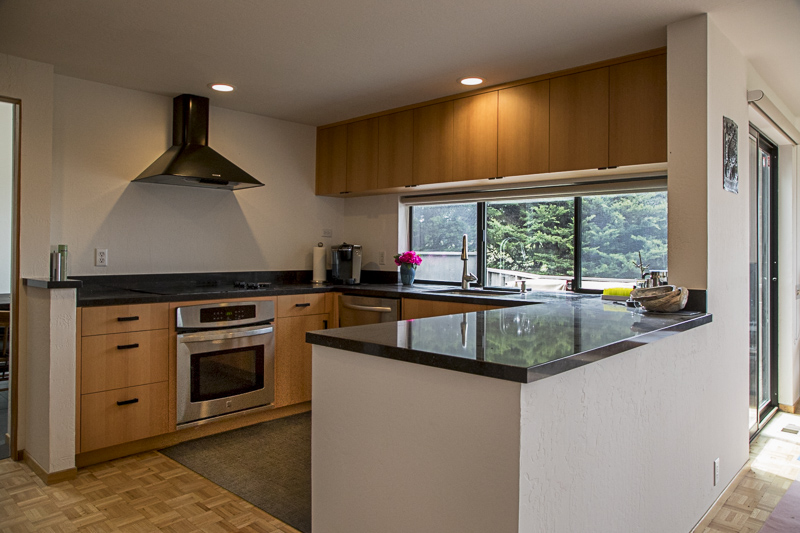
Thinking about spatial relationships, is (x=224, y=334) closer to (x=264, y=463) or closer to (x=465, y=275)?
(x=264, y=463)

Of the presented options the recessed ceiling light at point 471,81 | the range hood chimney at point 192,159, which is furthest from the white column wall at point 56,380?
the recessed ceiling light at point 471,81

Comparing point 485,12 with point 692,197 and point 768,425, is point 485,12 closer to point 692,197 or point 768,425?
point 692,197

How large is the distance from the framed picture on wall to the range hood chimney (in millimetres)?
2822

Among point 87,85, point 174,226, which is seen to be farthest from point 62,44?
point 174,226

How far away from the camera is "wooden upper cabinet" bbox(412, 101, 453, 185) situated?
3662 millimetres

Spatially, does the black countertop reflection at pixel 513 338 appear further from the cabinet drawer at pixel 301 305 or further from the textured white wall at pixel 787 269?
the textured white wall at pixel 787 269

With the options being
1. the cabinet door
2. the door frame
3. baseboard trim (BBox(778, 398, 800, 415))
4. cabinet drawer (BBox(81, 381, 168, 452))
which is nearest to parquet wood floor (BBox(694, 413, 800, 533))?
baseboard trim (BBox(778, 398, 800, 415))

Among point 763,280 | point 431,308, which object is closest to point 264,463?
point 431,308

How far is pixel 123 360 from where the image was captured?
2986mm

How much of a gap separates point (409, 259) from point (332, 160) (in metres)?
1.10

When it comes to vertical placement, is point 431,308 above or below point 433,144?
below

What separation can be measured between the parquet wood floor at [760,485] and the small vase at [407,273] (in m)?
2.43

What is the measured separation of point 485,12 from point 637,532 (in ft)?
7.02

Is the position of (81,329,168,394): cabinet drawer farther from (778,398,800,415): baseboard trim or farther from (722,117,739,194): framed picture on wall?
(778,398,800,415): baseboard trim
